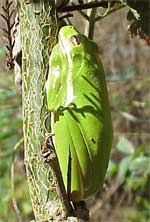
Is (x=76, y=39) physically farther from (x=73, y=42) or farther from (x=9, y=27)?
(x=9, y=27)

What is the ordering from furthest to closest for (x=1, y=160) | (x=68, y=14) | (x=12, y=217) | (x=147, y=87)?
(x=147, y=87), (x=12, y=217), (x=1, y=160), (x=68, y=14)

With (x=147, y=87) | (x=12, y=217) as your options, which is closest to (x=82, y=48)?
(x=12, y=217)

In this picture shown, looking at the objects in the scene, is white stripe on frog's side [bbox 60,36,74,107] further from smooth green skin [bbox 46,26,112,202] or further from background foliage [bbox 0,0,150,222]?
background foliage [bbox 0,0,150,222]

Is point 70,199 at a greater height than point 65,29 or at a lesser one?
lesser

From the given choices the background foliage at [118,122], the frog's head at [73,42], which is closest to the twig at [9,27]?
the frog's head at [73,42]

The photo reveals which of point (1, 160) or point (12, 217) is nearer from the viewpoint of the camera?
point (1, 160)

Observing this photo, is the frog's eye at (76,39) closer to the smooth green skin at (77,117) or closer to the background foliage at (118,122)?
the smooth green skin at (77,117)

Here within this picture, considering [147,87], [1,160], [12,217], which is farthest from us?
[147,87]

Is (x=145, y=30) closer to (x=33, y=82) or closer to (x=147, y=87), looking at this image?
(x=33, y=82)
